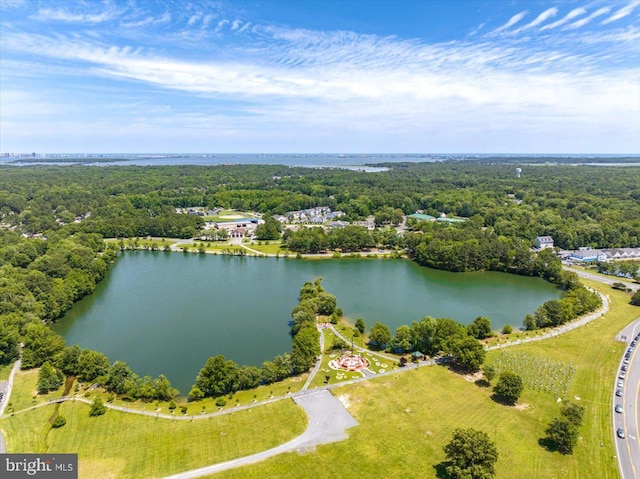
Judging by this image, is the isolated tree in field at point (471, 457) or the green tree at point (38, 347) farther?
the green tree at point (38, 347)

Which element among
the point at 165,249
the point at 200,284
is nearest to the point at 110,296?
the point at 200,284

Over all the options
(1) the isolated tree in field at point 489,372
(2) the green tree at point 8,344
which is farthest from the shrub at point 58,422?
(1) the isolated tree in field at point 489,372

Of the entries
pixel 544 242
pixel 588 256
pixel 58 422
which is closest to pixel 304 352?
pixel 58 422

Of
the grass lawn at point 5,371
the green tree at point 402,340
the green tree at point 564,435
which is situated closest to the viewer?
the green tree at point 564,435

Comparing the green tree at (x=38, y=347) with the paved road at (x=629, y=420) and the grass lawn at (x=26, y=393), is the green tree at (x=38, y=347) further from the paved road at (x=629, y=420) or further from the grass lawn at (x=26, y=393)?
the paved road at (x=629, y=420)

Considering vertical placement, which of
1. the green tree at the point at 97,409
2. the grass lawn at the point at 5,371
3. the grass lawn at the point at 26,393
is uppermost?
the green tree at the point at 97,409

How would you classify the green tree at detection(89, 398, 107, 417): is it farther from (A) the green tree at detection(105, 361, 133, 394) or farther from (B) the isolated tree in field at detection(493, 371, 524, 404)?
(B) the isolated tree in field at detection(493, 371, 524, 404)

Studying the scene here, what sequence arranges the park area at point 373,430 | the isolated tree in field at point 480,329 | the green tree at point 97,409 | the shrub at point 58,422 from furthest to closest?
the isolated tree in field at point 480,329
the green tree at point 97,409
the shrub at point 58,422
the park area at point 373,430

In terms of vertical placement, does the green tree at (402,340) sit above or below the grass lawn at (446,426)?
above
